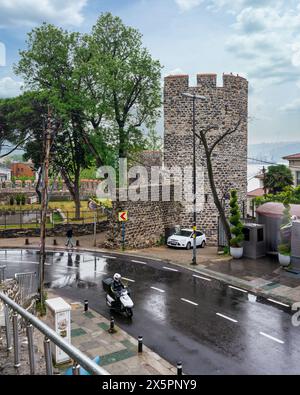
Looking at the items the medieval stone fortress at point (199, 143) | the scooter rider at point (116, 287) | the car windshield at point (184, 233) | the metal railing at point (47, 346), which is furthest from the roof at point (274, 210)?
the metal railing at point (47, 346)

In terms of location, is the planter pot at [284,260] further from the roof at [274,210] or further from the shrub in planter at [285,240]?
the roof at [274,210]

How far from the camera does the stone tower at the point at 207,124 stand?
29000 mm

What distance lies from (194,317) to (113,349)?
369 centimetres

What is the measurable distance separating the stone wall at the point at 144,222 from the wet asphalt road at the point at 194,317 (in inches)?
188

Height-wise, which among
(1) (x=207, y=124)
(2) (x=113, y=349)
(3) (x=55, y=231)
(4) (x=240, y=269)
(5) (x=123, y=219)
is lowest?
(2) (x=113, y=349)

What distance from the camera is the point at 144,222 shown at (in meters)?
27.0

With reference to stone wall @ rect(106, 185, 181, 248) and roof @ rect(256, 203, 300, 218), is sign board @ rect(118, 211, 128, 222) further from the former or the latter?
roof @ rect(256, 203, 300, 218)

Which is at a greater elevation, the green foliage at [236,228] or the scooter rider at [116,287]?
the green foliage at [236,228]

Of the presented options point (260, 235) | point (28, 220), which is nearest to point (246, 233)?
point (260, 235)

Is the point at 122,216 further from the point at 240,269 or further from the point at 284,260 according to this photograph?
the point at 284,260

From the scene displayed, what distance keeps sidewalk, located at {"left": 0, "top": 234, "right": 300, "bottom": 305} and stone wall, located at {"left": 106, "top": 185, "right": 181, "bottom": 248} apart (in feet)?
2.89
